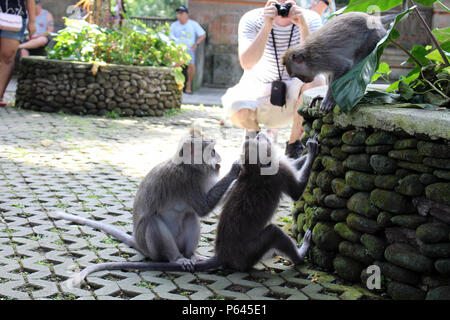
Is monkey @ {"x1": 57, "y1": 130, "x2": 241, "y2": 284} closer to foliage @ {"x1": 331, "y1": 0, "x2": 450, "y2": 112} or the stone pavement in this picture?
the stone pavement

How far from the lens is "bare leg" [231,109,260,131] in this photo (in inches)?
248

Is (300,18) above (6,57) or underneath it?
above

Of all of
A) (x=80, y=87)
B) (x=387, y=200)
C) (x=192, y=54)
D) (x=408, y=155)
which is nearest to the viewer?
(x=408, y=155)

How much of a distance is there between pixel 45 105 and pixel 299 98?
6032 mm

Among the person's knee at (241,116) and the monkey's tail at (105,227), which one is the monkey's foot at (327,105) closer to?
the monkey's tail at (105,227)

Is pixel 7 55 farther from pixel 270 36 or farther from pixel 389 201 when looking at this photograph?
pixel 389 201

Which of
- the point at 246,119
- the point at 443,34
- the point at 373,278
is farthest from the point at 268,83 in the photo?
Result: the point at 373,278

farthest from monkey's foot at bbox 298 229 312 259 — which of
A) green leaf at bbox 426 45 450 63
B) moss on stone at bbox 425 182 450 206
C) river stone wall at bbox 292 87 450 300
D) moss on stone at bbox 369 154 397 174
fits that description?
green leaf at bbox 426 45 450 63

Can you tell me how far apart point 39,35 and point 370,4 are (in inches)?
493

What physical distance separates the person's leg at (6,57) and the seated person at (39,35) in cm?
468

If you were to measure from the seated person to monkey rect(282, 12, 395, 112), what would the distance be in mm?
11909

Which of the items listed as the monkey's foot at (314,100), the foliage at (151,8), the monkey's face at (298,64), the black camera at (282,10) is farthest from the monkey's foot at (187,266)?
the foliage at (151,8)

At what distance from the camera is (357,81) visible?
3703 mm
